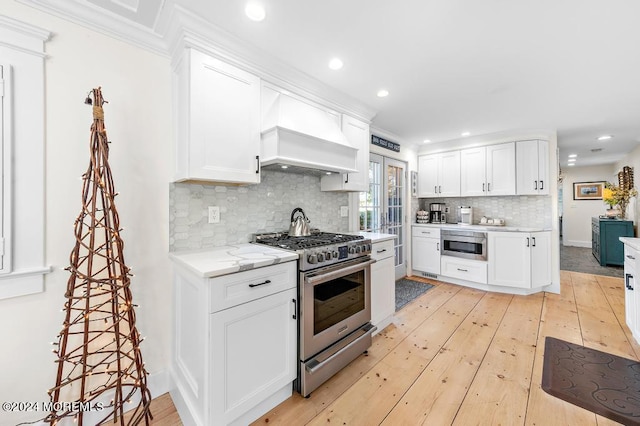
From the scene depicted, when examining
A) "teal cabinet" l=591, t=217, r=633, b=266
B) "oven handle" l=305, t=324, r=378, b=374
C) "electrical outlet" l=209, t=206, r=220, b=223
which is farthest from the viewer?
"teal cabinet" l=591, t=217, r=633, b=266

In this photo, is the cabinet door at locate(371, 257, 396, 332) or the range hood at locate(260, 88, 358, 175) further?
the cabinet door at locate(371, 257, 396, 332)

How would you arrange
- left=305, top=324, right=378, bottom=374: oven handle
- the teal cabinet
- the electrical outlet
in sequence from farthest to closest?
1. the teal cabinet
2. the electrical outlet
3. left=305, top=324, right=378, bottom=374: oven handle

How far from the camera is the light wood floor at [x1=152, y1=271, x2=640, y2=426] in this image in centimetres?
164

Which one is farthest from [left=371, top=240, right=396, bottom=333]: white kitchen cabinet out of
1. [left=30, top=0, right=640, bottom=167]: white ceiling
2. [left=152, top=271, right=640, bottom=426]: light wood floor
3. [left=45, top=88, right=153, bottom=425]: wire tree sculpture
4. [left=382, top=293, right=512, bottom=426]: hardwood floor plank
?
[left=45, top=88, right=153, bottom=425]: wire tree sculpture

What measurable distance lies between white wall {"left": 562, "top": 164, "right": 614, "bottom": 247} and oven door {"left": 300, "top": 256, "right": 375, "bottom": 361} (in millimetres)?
8620

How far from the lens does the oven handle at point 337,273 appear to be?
1.82 meters

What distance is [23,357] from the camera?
1.40 metres

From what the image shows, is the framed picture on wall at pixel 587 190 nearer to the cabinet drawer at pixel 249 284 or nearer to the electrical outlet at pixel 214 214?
the cabinet drawer at pixel 249 284

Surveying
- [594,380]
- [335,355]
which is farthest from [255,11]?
[594,380]

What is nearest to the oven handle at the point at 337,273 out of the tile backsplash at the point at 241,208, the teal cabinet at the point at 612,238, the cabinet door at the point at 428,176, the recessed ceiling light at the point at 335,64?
the tile backsplash at the point at 241,208

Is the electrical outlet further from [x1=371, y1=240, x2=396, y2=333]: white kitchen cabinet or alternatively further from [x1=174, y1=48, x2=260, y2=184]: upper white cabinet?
[x1=371, y1=240, x2=396, y2=333]: white kitchen cabinet

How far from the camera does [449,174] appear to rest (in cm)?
467

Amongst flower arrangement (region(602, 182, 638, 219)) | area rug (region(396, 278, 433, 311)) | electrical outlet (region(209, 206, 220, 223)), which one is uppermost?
flower arrangement (region(602, 182, 638, 219))

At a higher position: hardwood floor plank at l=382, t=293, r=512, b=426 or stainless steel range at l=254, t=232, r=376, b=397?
stainless steel range at l=254, t=232, r=376, b=397
